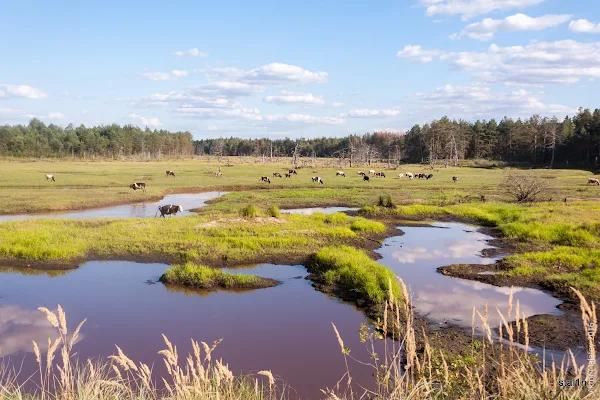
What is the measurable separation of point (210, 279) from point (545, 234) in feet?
51.7

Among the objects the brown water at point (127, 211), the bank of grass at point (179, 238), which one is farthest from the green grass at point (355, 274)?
the brown water at point (127, 211)

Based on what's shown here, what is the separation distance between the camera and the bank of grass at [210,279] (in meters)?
14.3

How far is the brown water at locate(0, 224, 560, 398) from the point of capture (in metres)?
9.29

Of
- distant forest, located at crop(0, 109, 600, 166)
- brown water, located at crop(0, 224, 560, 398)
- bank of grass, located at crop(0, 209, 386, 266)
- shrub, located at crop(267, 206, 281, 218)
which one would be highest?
distant forest, located at crop(0, 109, 600, 166)

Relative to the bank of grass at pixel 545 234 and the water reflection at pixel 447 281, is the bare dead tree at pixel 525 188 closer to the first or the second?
the bank of grass at pixel 545 234

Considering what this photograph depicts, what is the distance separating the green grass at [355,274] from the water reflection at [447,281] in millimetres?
1016

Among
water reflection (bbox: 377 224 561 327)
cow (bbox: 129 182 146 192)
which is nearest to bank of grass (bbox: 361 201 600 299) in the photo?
water reflection (bbox: 377 224 561 327)

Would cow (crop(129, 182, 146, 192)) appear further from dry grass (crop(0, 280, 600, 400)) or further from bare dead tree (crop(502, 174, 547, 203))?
dry grass (crop(0, 280, 600, 400))

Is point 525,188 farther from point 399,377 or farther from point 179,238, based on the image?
point 399,377

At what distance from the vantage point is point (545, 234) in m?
20.6

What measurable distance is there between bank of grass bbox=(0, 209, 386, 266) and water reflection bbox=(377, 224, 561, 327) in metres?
2.53

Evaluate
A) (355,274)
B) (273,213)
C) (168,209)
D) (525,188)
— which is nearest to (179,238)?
(273,213)

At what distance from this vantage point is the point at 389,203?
30203 mm

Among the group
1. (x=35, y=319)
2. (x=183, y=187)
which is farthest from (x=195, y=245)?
(x=183, y=187)
